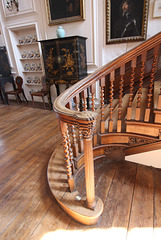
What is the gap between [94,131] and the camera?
175 cm

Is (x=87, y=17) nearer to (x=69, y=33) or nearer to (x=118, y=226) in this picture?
(x=69, y=33)

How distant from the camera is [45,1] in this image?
3352 millimetres

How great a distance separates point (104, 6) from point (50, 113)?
2.59 meters

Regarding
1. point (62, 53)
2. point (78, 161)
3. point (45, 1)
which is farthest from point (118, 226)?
point (45, 1)

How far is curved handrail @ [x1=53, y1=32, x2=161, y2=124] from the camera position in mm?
889

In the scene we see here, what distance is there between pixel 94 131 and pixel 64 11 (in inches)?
121

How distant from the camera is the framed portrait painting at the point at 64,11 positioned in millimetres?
3137

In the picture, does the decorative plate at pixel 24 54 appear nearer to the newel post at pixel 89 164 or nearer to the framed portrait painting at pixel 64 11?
the framed portrait painting at pixel 64 11

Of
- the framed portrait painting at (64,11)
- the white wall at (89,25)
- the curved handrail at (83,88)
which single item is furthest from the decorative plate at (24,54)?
the curved handrail at (83,88)

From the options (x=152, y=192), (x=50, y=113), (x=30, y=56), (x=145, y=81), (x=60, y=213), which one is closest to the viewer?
(x=60, y=213)

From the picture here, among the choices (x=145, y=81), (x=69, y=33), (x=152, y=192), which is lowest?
(x=152, y=192)

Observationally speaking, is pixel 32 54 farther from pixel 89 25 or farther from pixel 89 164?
pixel 89 164

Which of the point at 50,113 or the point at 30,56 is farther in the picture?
the point at 30,56

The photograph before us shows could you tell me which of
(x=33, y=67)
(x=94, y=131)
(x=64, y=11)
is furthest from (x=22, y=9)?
(x=94, y=131)
